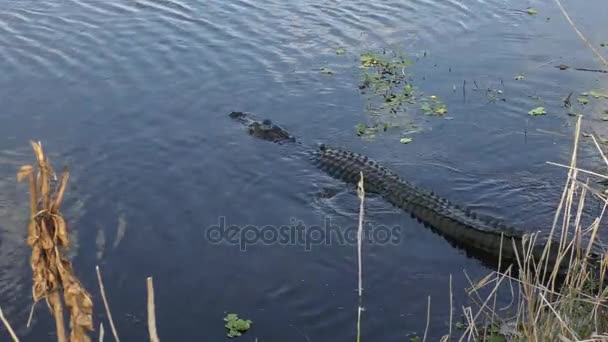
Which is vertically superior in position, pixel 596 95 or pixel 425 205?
pixel 596 95

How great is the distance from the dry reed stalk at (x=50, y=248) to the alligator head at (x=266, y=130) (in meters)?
6.53

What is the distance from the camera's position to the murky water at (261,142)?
6.21 meters

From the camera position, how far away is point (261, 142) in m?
8.90

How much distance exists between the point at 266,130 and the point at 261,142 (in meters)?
0.18

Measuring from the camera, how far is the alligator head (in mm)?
8906

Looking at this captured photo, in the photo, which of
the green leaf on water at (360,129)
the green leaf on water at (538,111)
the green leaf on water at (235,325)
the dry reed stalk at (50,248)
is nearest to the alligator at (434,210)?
the green leaf on water at (360,129)

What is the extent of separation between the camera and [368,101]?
9945mm

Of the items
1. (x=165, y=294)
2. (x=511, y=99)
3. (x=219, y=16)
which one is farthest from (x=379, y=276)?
(x=219, y=16)

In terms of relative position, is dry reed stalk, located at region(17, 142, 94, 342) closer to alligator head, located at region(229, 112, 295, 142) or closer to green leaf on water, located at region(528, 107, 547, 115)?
alligator head, located at region(229, 112, 295, 142)

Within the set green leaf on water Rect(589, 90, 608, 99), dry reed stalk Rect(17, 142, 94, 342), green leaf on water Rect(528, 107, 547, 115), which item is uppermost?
dry reed stalk Rect(17, 142, 94, 342)

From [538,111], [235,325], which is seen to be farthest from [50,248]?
[538,111]

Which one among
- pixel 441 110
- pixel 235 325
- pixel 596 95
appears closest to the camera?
pixel 235 325

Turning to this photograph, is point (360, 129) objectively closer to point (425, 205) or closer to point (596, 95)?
point (425, 205)

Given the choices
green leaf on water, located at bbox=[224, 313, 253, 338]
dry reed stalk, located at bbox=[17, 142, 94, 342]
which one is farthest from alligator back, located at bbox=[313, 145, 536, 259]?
dry reed stalk, located at bbox=[17, 142, 94, 342]
